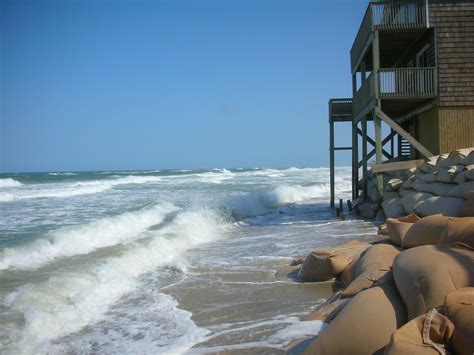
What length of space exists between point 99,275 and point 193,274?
147 centimetres

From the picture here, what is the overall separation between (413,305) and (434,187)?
22.5 feet

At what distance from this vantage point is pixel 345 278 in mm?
5750

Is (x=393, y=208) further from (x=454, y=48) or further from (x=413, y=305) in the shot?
(x=413, y=305)

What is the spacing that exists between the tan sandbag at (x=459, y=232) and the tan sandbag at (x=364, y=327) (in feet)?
2.85

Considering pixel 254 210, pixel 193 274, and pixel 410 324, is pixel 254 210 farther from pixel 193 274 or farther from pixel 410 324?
pixel 410 324

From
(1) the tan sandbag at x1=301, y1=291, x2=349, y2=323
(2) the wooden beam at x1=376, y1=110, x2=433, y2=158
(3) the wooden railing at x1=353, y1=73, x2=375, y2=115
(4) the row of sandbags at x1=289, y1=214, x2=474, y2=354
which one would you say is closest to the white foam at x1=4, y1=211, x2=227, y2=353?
(1) the tan sandbag at x1=301, y1=291, x2=349, y2=323

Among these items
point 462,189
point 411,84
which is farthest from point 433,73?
point 462,189

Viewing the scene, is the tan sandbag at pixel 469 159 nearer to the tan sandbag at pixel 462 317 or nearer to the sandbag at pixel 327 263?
the sandbag at pixel 327 263

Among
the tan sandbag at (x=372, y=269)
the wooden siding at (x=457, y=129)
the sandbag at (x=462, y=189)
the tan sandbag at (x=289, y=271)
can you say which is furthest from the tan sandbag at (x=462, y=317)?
the wooden siding at (x=457, y=129)

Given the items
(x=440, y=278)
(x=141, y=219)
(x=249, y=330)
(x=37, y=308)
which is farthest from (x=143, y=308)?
(x=141, y=219)

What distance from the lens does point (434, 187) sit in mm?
9484

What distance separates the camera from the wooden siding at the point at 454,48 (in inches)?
450

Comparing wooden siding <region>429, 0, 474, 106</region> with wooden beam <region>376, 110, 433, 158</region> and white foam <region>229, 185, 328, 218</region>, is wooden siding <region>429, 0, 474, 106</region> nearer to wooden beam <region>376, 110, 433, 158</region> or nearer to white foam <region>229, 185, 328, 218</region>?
wooden beam <region>376, 110, 433, 158</region>

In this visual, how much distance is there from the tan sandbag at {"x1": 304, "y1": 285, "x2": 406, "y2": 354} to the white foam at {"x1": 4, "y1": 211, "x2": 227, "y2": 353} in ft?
9.34
